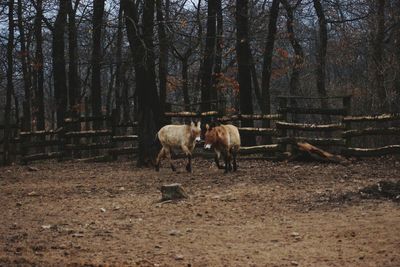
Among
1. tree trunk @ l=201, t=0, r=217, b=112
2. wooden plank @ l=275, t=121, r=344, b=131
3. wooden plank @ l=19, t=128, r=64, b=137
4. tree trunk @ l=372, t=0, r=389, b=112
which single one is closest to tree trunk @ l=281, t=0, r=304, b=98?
tree trunk @ l=201, t=0, r=217, b=112

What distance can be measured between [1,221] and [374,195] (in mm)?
6002

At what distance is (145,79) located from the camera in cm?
1611

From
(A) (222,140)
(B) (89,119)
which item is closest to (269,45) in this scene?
(B) (89,119)

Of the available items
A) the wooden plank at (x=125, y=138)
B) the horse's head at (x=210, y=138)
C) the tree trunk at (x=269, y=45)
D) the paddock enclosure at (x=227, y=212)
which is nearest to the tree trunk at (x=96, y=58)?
the wooden plank at (x=125, y=138)

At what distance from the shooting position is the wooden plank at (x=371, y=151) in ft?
49.5

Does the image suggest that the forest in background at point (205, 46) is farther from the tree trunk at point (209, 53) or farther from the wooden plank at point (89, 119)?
the wooden plank at point (89, 119)

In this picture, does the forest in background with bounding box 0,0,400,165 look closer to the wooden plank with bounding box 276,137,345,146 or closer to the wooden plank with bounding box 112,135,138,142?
the wooden plank with bounding box 112,135,138,142

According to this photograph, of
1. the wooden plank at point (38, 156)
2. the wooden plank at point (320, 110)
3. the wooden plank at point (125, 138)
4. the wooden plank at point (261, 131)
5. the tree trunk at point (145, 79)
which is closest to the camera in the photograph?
the tree trunk at point (145, 79)

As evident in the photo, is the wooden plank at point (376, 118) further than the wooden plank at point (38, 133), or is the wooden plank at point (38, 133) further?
the wooden plank at point (38, 133)

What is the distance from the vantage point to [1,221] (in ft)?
31.4

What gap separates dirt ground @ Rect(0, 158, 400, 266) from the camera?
23.0ft

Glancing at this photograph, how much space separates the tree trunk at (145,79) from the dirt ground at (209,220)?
2.00 m

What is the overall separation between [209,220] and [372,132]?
25.8ft

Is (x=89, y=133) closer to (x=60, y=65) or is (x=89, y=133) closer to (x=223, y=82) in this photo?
(x=60, y=65)
